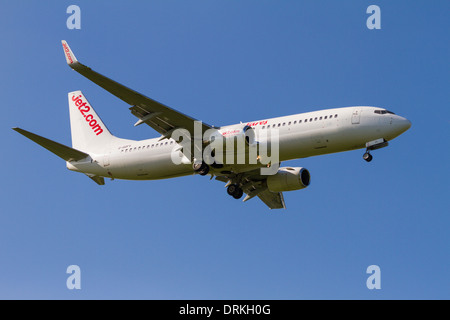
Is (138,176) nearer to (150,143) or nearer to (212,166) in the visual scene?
(150,143)

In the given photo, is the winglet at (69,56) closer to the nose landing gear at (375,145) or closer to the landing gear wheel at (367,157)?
the nose landing gear at (375,145)

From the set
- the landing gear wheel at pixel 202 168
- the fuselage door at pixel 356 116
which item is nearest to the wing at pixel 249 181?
the landing gear wheel at pixel 202 168

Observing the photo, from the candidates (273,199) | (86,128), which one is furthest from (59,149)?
(273,199)

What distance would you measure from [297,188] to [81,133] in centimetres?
1707

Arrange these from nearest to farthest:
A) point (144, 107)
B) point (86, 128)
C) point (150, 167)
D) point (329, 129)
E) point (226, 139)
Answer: point (329, 129)
point (144, 107)
point (226, 139)
point (150, 167)
point (86, 128)

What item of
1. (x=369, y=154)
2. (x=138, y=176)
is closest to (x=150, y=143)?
(x=138, y=176)

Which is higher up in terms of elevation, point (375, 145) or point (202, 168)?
point (375, 145)

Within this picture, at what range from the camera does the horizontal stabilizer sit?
4758 cm

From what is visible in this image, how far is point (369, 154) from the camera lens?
4519 centimetres

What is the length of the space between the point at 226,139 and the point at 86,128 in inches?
585

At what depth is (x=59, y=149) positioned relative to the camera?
5103 cm

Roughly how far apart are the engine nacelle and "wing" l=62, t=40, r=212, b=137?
8034 millimetres

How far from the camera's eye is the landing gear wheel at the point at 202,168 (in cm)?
4794

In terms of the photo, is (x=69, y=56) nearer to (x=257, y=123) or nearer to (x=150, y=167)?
(x=150, y=167)
